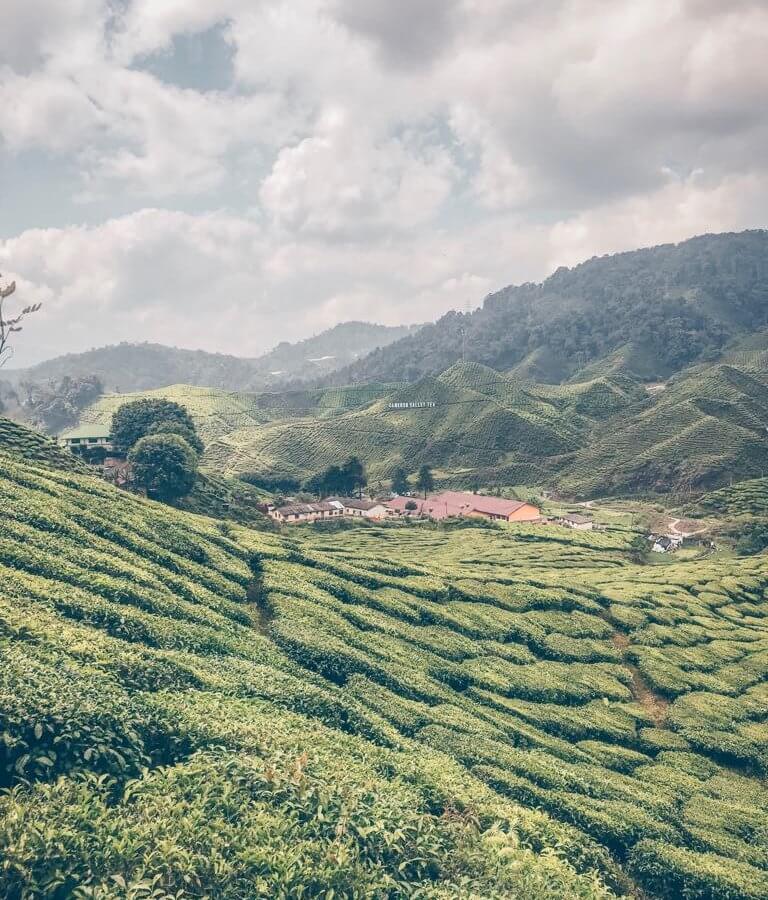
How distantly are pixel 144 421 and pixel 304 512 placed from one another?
32.0 m

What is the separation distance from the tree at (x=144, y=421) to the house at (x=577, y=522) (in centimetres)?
6967

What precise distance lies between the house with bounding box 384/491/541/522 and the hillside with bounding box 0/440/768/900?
57088mm

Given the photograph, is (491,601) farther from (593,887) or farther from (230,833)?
(230,833)

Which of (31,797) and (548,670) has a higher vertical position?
(31,797)

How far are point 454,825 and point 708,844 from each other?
607 inches

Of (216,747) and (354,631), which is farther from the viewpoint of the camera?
(354,631)

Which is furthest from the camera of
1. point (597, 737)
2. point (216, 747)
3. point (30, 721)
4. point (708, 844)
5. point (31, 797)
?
point (597, 737)

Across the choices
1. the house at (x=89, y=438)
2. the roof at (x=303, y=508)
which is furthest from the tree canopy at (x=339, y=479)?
the house at (x=89, y=438)

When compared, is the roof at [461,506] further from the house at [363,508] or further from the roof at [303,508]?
the roof at [303,508]

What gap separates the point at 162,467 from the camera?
79.6m

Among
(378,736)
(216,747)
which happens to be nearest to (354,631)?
(378,736)

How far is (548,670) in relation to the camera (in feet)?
148

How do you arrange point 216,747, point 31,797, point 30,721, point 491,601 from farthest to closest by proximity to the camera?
point 491,601 < point 216,747 < point 30,721 < point 31,797

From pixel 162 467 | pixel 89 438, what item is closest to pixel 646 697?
pixel 162 467
